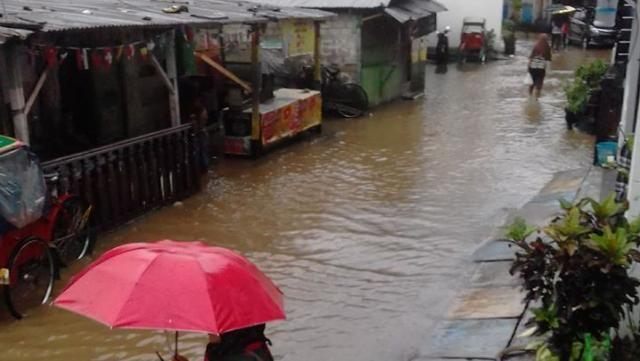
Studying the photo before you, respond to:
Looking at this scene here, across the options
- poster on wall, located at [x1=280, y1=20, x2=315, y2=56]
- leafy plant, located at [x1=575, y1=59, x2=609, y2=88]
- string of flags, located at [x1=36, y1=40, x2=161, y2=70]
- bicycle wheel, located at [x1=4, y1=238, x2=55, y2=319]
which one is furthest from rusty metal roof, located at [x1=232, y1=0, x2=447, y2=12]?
bicycle wheel, located at [x1=4, y1=238, x2=55, y2=319]

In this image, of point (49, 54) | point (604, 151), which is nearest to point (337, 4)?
point (604, 151)

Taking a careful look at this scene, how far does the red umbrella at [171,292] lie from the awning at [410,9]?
15340 mm

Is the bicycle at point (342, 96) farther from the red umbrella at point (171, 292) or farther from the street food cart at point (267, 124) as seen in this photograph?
the red umbrella at point (171, 292)

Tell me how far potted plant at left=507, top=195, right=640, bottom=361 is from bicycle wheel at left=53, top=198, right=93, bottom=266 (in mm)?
4904

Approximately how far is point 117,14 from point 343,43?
927 centimetres

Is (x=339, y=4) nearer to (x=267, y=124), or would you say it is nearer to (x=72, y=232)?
(x=267, y=124)

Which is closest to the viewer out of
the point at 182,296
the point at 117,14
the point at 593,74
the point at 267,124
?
the point at 182,296

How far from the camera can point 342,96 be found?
59.6 feet

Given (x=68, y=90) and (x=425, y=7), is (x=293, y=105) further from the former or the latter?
(x=425, y=7)

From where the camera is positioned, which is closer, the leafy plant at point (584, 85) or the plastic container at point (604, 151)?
the plastic container at point (604, 151)

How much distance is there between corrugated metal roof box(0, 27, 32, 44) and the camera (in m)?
6.86

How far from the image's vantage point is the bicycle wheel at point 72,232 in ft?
24.5

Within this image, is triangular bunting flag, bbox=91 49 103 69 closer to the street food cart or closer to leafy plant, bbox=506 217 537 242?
the street food cart

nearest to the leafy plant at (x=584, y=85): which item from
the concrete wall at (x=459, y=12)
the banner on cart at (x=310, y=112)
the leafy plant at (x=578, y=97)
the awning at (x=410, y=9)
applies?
the leafy plant at (x=578, y=97)
